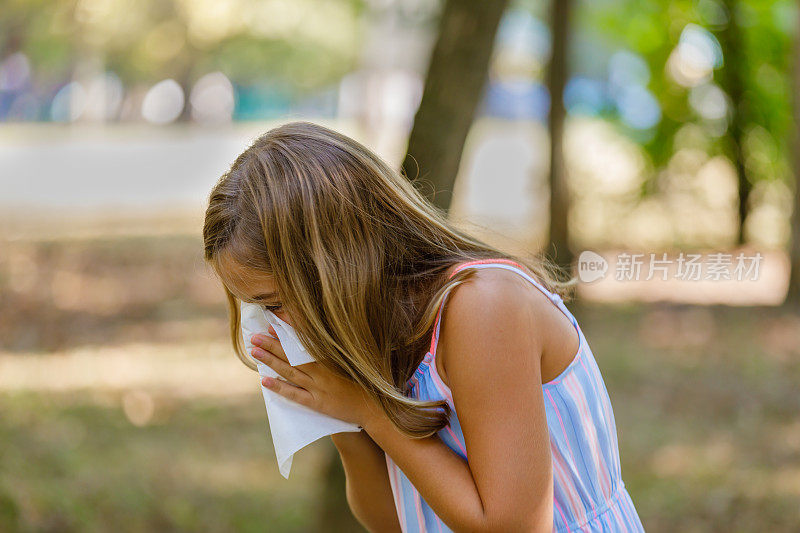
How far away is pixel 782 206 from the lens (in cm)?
816

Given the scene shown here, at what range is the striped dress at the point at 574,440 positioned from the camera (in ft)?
5.02

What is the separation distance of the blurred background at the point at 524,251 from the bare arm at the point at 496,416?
1.75ft

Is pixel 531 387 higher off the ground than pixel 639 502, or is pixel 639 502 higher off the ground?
pixel 531 387

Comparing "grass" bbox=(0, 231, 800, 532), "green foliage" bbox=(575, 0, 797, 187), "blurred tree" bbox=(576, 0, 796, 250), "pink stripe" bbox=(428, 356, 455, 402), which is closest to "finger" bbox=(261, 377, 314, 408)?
"pink stripe" bbox=(428, 356, 455, 402)

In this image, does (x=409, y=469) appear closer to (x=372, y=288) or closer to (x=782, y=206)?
(x=372, y=288)

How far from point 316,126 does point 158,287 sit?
698 cm

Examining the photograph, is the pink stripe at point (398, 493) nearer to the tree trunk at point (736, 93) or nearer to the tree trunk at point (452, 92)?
the tree trunk at point (452, 92)

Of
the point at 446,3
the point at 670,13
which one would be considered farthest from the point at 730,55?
the point at 446,3

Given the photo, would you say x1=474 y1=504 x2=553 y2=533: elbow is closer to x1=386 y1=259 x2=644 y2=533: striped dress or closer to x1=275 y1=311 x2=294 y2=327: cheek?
x1=386 y1=259 x2=644 y2=533: striped dress

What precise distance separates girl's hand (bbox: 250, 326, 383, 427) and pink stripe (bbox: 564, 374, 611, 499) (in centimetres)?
33

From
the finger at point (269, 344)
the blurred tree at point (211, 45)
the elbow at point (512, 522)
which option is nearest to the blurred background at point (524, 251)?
the finger at point (269, 344)

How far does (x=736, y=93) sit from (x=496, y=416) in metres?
7.32

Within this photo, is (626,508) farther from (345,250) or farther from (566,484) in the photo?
(345,250)
